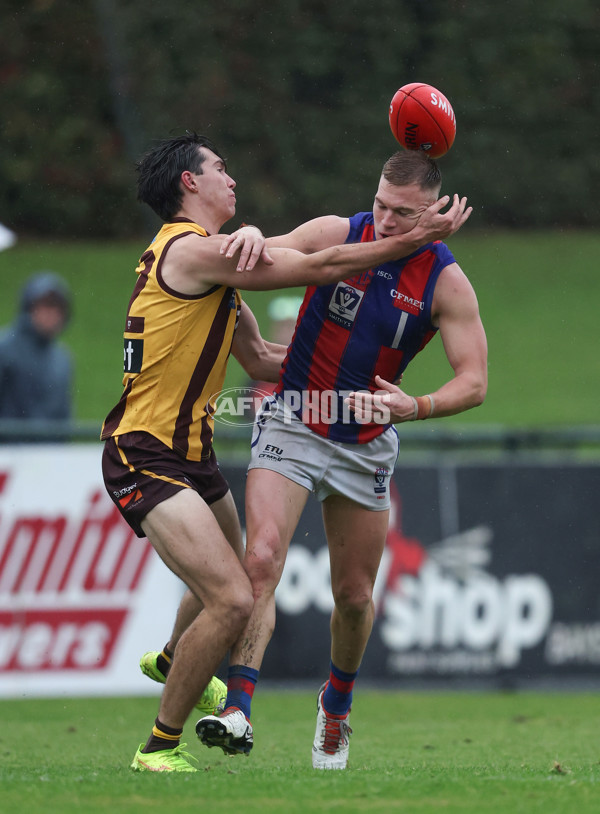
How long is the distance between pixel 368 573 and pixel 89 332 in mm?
17993

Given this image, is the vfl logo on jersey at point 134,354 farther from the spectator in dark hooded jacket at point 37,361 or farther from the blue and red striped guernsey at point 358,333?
the spectator in dark hooded jacket at point 37,361

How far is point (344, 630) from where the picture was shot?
6551mm

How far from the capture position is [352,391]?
6.22 metres

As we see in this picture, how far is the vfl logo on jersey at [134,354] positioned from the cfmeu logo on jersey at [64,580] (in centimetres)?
379

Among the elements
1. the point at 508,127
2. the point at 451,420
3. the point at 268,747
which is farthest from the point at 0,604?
the point at 508,127

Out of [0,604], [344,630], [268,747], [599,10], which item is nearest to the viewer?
[344,630]

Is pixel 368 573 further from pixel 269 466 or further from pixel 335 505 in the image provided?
pixel 269 466

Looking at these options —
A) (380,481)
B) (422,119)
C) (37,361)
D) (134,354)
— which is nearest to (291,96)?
(37,361)

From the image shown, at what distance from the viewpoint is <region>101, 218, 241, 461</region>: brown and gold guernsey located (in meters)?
5.73

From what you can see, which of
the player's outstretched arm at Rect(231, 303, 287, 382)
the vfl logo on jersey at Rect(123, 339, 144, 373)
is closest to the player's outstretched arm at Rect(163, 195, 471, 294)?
the vfl logo on jersey at Rect(123, 339, 144, 373)

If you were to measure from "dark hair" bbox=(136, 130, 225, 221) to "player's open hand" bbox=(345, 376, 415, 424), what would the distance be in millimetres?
1296

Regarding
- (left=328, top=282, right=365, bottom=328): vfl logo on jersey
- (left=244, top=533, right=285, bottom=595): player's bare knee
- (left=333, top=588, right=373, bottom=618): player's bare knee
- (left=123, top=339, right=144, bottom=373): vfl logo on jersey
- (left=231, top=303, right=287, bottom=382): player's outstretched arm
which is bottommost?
(left=333, top=588, right=373, bottom=618): player's bare knee

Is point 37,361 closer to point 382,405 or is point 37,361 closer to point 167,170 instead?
point 167,170

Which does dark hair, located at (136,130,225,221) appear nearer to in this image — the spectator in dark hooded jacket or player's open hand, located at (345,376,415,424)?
player's open hand, located at (345,376,415,424)
